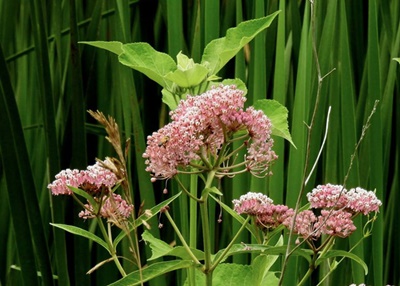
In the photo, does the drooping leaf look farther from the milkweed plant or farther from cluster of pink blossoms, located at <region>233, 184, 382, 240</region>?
cluster of pink blossoms, located at <region>233, 184, 382, 240</region>

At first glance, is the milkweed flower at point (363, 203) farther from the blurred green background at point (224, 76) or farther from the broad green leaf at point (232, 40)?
the blurred green background at point (224, 76)

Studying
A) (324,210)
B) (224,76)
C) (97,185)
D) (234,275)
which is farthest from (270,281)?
(224,76)

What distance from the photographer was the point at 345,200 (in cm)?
95

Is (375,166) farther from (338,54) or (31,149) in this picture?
(31,149)

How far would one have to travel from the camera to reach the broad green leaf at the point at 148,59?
3.21 ft

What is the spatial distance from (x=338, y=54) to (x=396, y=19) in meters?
0.21

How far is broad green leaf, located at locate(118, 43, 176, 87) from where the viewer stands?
3.21 feet

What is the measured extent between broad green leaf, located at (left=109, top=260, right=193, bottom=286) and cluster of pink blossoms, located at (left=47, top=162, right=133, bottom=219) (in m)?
0.06

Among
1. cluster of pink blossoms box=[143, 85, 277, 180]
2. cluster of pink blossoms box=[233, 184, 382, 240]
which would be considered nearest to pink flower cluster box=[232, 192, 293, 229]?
cluster of pink blossoms box=[233, 184, 382, 240]

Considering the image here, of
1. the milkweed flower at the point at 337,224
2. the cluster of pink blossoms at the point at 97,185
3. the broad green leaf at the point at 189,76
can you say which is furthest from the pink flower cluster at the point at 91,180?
the milkweed flower at the point at 337,224

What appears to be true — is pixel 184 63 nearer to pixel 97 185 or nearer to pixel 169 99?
pixel 169 99

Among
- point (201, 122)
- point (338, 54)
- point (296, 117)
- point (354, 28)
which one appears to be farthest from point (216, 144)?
point (354, 28)

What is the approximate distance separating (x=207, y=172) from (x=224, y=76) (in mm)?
757

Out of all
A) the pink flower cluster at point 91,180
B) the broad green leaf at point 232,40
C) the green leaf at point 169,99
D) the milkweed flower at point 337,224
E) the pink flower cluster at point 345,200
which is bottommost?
the milkweed flower at point 337,224
